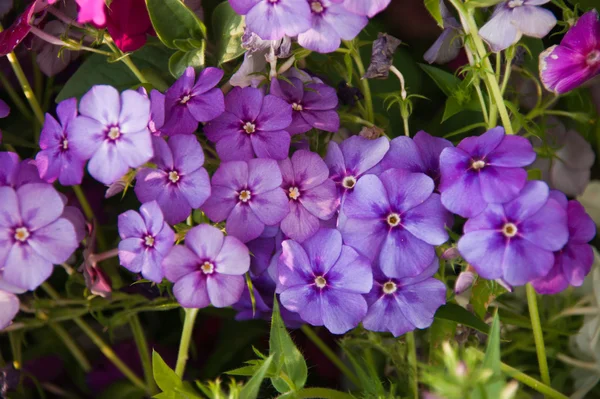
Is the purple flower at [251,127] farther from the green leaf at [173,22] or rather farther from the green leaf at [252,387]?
the green leaf at [252,387]

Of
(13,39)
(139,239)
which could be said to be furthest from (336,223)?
(13,39)

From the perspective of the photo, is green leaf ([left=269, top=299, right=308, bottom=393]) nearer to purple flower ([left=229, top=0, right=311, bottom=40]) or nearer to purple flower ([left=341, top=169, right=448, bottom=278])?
purple flower ([left=341, top=169, right=448, bottom=278])

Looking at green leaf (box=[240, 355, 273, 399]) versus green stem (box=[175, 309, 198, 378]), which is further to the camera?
green stem (box=[175, 309, 198, 378])

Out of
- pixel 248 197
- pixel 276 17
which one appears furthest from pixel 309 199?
pixel 276 17

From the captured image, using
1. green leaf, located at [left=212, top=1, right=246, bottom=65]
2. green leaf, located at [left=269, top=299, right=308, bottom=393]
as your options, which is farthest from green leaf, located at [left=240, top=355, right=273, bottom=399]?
green leaf, located at [left=212, top=1, right=246, bottom=65]

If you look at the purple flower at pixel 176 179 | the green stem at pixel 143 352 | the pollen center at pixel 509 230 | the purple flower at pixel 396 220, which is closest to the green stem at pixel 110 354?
the green stem at pixel 143 352

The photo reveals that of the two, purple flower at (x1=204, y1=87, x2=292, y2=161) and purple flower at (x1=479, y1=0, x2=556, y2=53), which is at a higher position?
purple flower at (x1=479, y1=0, x2=556, y2=53)

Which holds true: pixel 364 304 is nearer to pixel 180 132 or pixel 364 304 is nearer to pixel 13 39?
pixel 180 132
